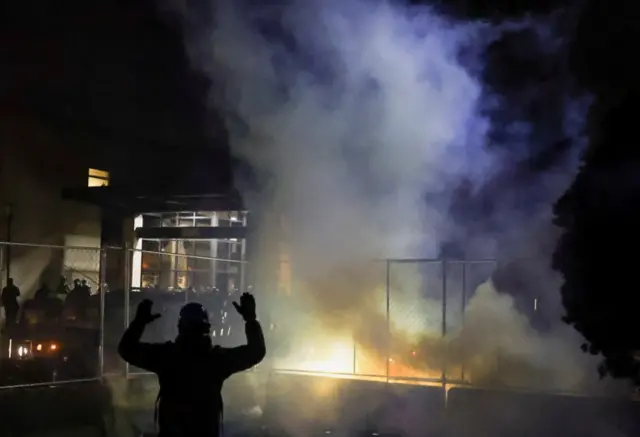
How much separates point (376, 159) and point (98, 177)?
35.7 feet

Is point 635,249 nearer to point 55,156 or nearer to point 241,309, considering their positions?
point 241,309

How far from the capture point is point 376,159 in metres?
11.0

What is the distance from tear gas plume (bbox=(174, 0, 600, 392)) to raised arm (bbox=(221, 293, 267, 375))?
453cm

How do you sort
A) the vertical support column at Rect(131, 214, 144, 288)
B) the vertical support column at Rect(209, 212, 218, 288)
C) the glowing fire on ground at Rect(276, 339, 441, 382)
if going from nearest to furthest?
the glowing fire on ground at Rect(276, 339, 441, 382) → the vertical support column at Rect(209, 212, 218, 288) → the vertical support column at Rect(131, 214, 144, 288)

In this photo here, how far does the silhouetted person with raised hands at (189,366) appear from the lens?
420cm

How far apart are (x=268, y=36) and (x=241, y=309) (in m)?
6.59

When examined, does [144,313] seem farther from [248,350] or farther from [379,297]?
[379,297]

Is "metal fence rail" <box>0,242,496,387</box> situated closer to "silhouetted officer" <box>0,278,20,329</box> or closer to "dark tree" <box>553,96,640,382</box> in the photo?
"silhouetted officer" <box>0,278,20,329</box>

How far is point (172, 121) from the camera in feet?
54.7

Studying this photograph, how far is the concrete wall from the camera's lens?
659 inches

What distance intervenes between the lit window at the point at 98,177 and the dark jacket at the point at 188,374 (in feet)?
52.0

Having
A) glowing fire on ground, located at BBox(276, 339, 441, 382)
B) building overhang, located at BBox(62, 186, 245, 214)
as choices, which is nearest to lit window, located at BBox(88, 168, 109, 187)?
building overhang, located at BBox(62, 186, 245, 214)

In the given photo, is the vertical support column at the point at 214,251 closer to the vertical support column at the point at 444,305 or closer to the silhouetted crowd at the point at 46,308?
the silhouetted crowd at the point at 46,308

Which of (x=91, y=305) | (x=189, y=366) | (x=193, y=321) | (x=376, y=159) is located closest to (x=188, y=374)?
(x=189, y=366)
